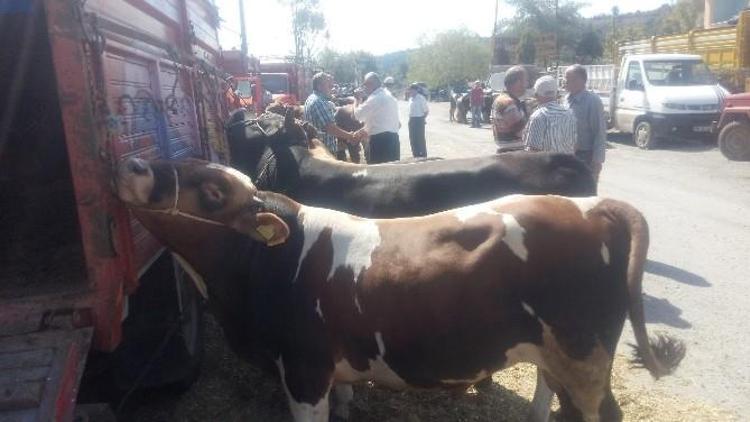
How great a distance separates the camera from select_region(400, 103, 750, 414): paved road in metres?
4.16

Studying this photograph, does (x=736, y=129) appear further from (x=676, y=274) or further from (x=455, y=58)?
(x=455, y=58)

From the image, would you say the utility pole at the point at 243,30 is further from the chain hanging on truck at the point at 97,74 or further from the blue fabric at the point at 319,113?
the chain hanging on truck at the point at 97,74

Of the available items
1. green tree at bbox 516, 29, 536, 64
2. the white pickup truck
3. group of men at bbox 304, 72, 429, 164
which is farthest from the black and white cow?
green tree at bbox 516, 29, 536, 64

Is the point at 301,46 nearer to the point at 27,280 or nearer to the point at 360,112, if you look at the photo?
the point at 360,112

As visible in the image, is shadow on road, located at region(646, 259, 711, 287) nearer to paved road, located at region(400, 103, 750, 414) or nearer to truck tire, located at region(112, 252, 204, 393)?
paved road, located at region(400, 103, 750, 414)

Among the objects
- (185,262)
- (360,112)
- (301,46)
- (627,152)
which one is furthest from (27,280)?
(301,46)

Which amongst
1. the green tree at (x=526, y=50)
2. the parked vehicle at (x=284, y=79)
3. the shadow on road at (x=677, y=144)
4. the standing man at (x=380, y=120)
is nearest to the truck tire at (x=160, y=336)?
the standing man at (x=380, y=120)

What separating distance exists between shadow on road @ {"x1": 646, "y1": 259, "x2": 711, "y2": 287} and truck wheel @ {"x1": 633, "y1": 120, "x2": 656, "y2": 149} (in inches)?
418

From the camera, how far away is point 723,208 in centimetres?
874

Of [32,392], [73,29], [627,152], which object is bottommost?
[627,152]

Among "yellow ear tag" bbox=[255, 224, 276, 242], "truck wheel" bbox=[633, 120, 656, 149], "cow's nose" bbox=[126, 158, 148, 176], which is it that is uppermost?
"cow's nose" bbox=[126, 158, 148, 176]

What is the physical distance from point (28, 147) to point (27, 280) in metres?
1.19

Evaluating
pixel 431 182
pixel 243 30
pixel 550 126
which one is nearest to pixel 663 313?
pixel 550 126

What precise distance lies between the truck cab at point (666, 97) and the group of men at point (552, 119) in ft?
33.7
